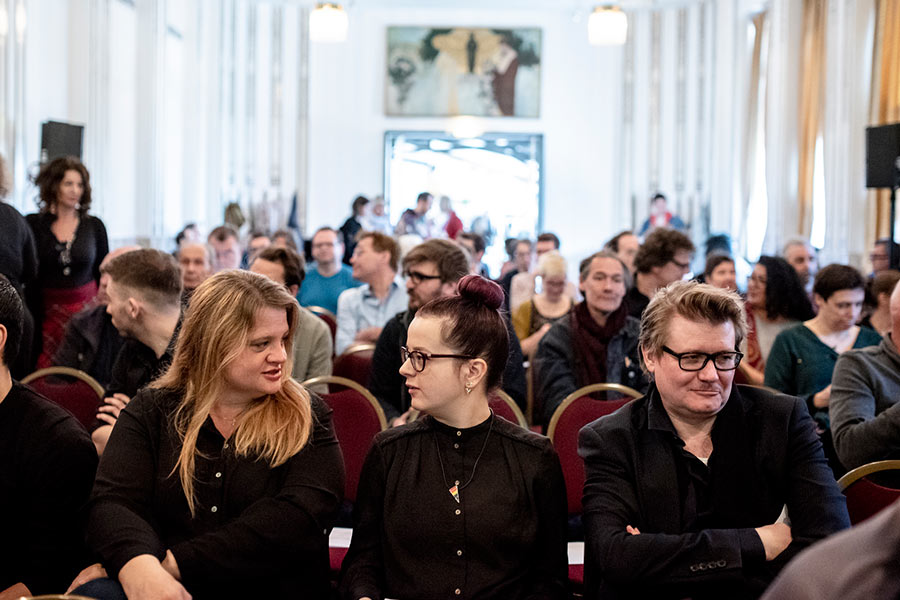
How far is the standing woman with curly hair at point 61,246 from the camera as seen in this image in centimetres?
582

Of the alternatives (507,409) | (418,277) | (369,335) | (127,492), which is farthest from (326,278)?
(127,492)

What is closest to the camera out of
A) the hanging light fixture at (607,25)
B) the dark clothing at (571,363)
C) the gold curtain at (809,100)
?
the dark clothing at (571,363)

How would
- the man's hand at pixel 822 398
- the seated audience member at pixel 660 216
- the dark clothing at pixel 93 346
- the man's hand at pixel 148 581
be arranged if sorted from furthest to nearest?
1. the seated audience member at pixel 660 216
2. the dark clothing at pixel 93 346
3. the man's hand at pixel 822 398
4. the man's hand at pixel 148 581

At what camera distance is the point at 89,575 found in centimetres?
239

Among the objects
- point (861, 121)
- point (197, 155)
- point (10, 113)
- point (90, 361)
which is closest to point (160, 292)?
point (90, 361)

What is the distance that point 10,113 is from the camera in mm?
7840

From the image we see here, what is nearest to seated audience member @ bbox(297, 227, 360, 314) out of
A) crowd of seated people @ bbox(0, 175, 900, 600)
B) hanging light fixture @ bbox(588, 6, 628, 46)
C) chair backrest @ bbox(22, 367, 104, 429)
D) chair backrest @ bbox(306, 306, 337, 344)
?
chair backrest @ bbox(306, 306, 337, 344)

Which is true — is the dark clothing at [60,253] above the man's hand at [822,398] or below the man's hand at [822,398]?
above

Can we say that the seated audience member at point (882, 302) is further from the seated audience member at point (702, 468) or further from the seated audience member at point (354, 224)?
the seated audience member at point (354, 224)

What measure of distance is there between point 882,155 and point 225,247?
4.70m

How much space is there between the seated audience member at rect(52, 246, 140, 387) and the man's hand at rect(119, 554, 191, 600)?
197 centimetres

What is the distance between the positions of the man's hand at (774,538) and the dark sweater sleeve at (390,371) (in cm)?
201

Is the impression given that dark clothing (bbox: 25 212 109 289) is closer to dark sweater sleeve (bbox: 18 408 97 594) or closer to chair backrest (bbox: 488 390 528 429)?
chair backrest (bbox: 488 390 528 429)

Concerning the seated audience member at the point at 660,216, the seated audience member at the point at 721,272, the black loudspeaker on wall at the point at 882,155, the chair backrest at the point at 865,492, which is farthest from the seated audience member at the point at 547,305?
the seated audience member at the point at 660,216
